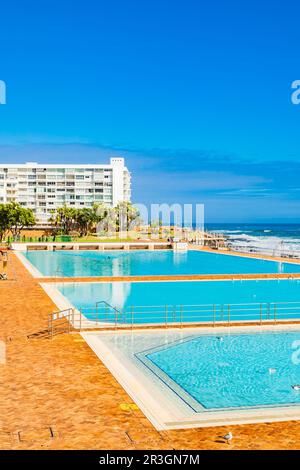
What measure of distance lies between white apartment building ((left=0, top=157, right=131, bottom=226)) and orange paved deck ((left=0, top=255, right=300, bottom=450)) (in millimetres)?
78412

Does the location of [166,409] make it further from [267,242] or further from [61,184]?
[61,184]

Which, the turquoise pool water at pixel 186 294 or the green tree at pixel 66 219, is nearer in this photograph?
the turquoise pool water at pixel 186 294

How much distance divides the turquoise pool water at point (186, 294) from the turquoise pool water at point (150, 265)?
4500 mm

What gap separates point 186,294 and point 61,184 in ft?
230

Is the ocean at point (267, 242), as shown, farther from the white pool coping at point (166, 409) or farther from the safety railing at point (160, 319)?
the white pool coping at point (166, 409)

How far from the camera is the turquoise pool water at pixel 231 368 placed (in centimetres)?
982

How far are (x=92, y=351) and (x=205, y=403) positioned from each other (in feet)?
12.5

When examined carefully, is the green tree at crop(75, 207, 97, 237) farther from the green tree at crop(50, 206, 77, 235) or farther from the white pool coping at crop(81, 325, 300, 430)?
the white pool coping at crop(81, 325, 300, 430)

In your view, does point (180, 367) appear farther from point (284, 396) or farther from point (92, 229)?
point (92, 229)

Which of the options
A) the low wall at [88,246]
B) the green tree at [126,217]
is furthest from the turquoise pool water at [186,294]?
the green tree at [126,217]

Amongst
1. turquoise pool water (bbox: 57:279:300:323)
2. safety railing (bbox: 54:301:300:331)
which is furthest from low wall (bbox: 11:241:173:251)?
safety railing (bbox: 54:301:300:331)

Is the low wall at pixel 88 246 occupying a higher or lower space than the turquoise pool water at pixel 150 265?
higher

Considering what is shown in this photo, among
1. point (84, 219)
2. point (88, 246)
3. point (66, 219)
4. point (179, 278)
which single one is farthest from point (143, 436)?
point (66, 219)
